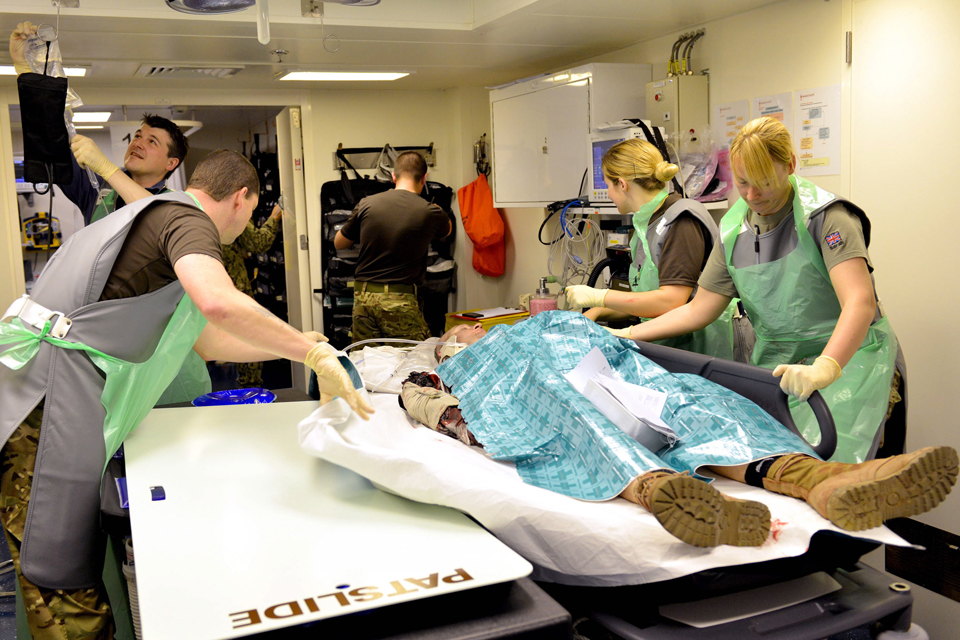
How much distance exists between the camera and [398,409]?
232cm

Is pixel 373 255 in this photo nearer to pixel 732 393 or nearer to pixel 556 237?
pixel 556 237

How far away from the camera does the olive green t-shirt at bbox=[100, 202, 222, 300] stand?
1.79 metres

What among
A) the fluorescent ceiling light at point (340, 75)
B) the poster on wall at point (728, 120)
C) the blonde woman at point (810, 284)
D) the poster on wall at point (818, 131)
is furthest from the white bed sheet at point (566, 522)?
the fluorescent ceiling light at point (340, 75)

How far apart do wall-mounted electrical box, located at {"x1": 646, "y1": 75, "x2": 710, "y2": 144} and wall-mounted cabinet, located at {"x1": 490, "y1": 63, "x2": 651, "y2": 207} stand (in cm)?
23

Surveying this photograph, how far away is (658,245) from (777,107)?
34.8 inches

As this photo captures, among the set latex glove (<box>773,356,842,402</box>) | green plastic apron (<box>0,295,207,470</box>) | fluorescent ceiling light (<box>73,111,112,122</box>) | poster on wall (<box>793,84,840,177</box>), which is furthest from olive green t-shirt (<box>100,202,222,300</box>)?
fluorescent ceiling light (<box>73,111,112,122</box>)

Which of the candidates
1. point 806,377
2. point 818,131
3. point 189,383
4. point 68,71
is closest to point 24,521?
point 189,383

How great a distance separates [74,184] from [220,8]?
121 centimetres

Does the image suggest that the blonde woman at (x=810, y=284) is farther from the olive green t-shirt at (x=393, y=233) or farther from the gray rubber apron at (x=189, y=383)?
the olive green t-shirt at (x=393, y=233)

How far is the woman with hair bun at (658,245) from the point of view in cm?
268

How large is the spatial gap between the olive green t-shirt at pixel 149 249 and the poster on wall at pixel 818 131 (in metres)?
2.29

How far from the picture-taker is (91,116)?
5699 millimetres

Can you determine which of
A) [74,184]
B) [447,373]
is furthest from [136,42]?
[447,373]

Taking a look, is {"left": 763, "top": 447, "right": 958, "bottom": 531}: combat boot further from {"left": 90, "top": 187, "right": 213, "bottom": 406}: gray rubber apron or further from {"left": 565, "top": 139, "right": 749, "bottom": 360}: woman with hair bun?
{"left": 90, "top": 187, "right": 213, "bottom": 406}: gray rubber apron
